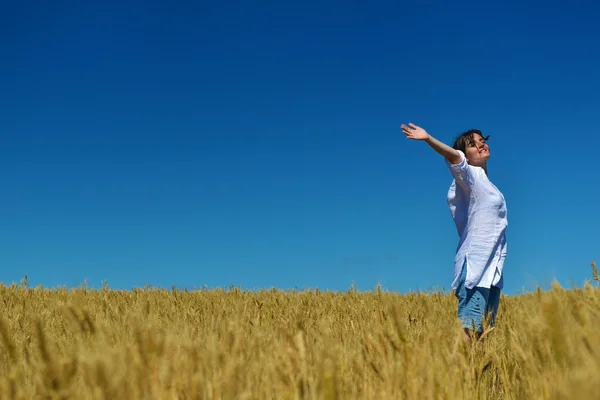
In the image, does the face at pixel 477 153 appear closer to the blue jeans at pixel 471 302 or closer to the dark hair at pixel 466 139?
the dark hair at pixel 466 139

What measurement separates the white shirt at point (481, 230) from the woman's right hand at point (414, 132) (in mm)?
325

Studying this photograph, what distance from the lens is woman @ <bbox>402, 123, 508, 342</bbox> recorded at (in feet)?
12.5

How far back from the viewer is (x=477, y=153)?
4.30m

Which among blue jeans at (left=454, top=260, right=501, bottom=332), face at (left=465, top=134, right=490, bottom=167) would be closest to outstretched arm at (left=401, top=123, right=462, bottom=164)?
face at (left=465, top=134, right=490, bottom=167)

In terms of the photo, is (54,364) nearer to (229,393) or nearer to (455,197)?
(229,393)

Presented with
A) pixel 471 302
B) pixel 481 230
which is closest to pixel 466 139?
pixel 481 230

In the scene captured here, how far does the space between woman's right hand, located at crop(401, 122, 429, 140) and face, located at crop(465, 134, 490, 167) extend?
76 cm

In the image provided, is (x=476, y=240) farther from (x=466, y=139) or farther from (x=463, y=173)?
(x=466, y=139)

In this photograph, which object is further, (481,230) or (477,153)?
(477,153)

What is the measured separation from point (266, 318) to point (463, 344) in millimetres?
3503

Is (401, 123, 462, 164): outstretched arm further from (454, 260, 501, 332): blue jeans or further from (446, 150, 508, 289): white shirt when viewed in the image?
(454, 260, 501, 332): blue jeans

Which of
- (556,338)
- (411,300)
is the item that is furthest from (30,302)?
(556,338)

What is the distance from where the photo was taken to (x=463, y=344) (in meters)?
2.04

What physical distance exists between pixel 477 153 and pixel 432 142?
30.2 inches
